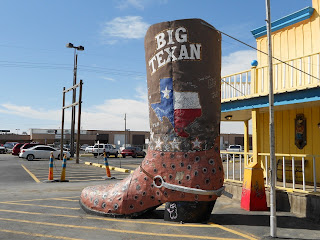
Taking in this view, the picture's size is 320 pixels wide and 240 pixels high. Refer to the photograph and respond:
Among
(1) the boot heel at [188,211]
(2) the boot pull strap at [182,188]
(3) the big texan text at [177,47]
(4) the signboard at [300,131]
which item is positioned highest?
(3) the big texan text at [177,47]

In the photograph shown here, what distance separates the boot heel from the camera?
540 cm

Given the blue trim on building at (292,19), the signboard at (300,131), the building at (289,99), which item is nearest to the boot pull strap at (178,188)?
the building at (289,99)

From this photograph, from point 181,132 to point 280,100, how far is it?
12.0 feet

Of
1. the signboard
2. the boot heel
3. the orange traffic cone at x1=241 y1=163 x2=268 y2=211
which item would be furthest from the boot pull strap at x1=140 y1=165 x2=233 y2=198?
the signboard

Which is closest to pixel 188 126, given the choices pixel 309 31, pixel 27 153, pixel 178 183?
pixel 178 183

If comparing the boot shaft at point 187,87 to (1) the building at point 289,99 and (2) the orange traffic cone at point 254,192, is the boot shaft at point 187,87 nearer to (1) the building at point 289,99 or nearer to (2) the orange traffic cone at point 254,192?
(2) the orange traffic cone at point 254,192

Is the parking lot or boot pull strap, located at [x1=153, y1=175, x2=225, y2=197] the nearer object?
the parking lot

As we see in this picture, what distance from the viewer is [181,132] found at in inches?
219

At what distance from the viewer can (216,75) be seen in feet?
19.2

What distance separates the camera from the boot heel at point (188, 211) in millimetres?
5398

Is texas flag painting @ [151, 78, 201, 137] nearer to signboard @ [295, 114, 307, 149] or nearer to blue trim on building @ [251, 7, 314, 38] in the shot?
signboard @ [295, 114, 307, 149]

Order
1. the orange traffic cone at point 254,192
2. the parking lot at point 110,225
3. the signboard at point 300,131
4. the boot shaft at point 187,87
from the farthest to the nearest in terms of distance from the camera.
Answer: the signboard at point 300,131 → the orange traffic cone at point 254,192 → the boot shaft at point 187,87 → the parking lot at point 110,225

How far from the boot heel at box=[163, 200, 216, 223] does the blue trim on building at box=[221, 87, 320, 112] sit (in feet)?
11.9

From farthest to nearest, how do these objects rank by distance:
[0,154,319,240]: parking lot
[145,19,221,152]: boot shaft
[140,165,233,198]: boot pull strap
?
[145,19,221,152]: boot shaft
[140,165,233,198]: boot pull strap
[0,154,319,240]: parking lot
